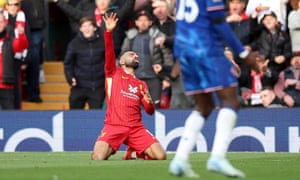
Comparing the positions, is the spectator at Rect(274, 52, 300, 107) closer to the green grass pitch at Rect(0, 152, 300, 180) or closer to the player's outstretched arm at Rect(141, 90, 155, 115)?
the green grass pitch at Rect(0, 152, 300, 180)

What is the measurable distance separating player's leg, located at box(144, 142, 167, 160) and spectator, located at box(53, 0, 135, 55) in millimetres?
5569

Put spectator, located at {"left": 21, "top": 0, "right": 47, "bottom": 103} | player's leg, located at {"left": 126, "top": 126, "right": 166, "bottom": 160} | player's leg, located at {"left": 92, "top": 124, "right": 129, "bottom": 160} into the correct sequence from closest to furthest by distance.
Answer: player's leg, located at {"left": 92, "top": 124, "right": 129, "bottom": 160} → player's leg, located at {"left": 126, "top": 126, "right": 166, "bottom": 160} → spectator, located at {"left": 21, "top": 0, "right": 47, "bottom": 103}

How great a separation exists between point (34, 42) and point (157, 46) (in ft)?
10.3

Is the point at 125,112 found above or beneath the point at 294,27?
beneath

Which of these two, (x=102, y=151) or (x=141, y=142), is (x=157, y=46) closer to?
(x=141, y=142)

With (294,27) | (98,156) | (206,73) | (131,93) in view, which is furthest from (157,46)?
(206,73)

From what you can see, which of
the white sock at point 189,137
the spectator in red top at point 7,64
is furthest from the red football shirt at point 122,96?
the spectator in red top at point 7,64

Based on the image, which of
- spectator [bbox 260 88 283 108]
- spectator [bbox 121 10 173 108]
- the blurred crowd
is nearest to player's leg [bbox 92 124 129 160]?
the blurred crowd

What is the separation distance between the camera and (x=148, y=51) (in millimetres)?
20828

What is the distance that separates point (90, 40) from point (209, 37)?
10.0 meters

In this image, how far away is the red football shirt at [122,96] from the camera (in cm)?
1642

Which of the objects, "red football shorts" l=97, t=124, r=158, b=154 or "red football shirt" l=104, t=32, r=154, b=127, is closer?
"red football shorts" l=97, t=124, r=158, b=154

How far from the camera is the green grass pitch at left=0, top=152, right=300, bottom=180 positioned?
11.8 m

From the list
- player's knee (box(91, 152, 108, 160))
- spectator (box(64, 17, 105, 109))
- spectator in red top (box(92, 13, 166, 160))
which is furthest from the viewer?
spectator (box(64, 17, 105, 109))
